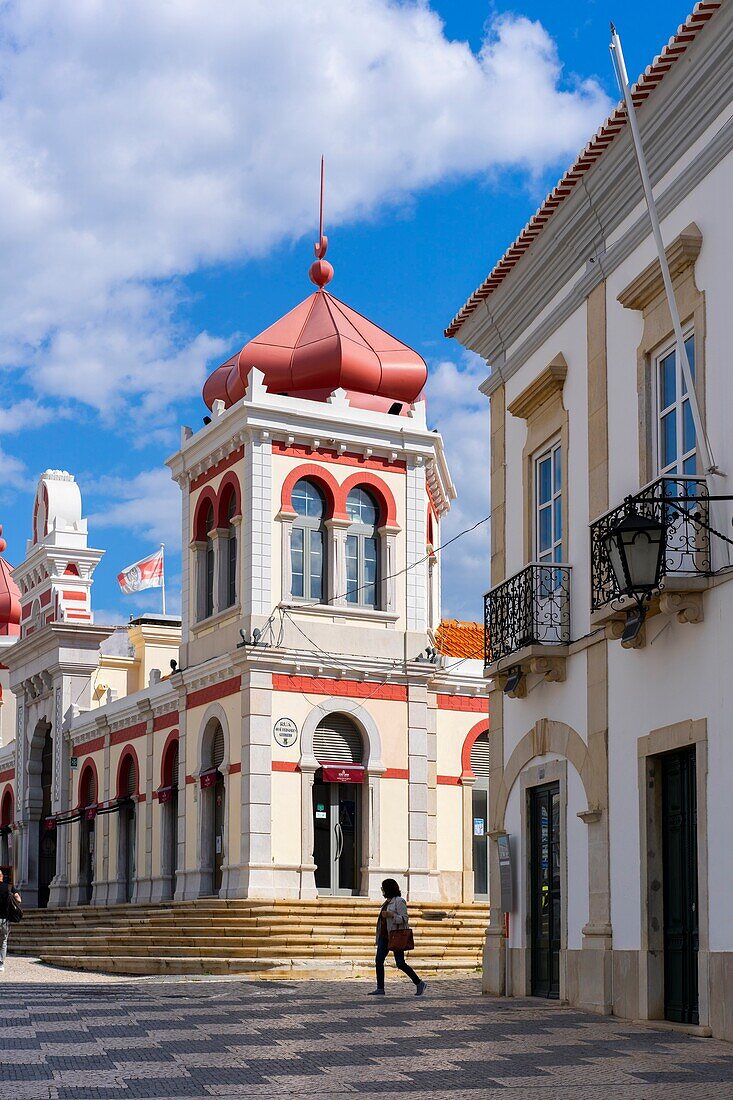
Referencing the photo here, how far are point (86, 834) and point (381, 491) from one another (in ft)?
44.1

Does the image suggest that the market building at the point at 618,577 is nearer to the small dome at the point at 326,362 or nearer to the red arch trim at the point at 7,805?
the small dome at the point at 326,362

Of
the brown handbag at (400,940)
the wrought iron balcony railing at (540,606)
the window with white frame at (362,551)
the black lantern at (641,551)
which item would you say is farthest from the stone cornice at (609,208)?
the window with white frame at (362,551)

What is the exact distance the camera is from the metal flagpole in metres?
13.2

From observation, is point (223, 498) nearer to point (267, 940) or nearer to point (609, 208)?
point (267, 940)

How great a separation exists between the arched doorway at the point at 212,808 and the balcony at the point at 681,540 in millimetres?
17546

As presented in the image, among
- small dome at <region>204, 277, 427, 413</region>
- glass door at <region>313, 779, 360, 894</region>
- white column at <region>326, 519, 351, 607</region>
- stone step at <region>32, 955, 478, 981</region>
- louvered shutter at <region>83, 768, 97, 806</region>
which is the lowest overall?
stone step at <region>32, 955, 478, 981</region>

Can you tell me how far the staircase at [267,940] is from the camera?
78.5 feet

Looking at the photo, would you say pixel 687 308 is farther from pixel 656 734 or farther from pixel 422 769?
pixel 422 769

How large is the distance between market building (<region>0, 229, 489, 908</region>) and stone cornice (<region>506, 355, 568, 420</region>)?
11631 millimetres

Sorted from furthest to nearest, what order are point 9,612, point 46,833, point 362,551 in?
point 9,612, point 46,833, point 362,551

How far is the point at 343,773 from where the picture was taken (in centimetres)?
2967

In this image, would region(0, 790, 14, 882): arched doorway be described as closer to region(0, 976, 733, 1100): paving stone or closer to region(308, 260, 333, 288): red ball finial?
region(308, 260, 333, 288): red ball finial

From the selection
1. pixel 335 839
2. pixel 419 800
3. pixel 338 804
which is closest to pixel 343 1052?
pixel 335 839

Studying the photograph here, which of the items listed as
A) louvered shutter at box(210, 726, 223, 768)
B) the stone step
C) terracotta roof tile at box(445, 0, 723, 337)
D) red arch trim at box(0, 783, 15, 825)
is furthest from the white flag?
terracotta roof tile at box(445, 0, 723, 337)
